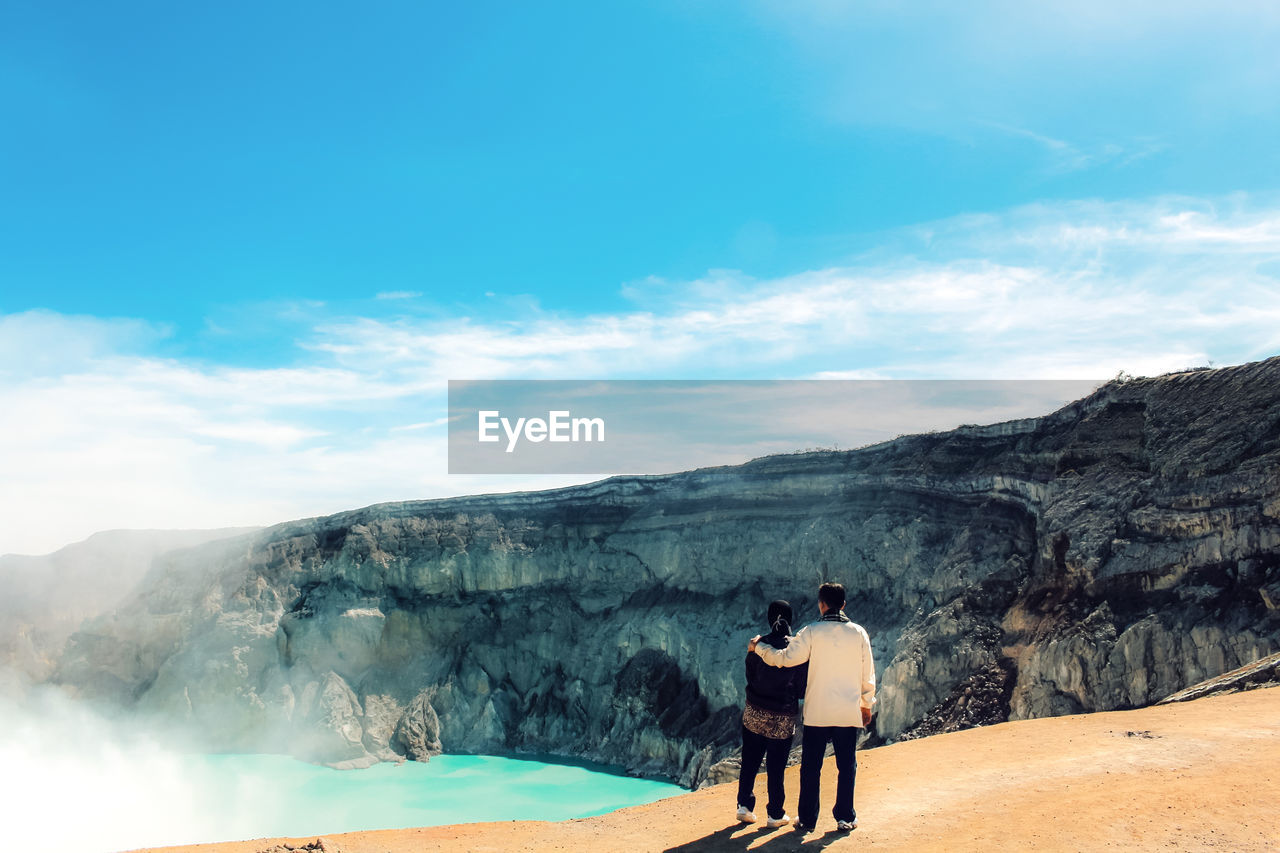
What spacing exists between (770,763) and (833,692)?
3.38ft

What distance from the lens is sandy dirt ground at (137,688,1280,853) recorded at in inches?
240

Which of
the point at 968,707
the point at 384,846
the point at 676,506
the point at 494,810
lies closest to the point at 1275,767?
the point at 384,846

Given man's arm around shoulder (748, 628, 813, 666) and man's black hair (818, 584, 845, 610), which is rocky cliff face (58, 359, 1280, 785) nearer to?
man's black hair (818, 584, 845, 610)

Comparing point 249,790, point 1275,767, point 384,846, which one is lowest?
point 249,790

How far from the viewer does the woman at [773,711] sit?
7016 mm

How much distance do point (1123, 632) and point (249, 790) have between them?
92.4 ft

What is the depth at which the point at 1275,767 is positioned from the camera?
6.82 metres

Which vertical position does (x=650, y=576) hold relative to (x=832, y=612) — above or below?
below

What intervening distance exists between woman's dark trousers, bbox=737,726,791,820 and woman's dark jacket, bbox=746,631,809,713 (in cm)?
29

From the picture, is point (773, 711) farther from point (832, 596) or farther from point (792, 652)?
point (832, 596)

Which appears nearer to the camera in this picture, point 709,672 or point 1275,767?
point 1275,767

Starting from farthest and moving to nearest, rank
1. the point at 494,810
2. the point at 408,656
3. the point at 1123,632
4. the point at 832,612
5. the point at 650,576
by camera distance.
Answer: the point at 408,656 → the point at 650,576 → the point at 494,810 → the point at 1123,632 → the point at 832,612

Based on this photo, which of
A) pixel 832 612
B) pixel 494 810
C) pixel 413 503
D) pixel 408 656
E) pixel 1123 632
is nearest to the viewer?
pixel 832 612

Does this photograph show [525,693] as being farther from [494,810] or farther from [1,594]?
[1,594]
